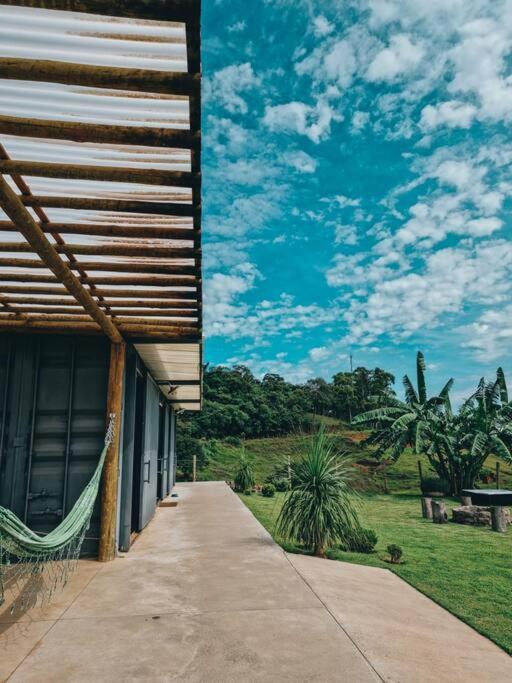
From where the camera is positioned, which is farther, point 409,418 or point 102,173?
point 409,418

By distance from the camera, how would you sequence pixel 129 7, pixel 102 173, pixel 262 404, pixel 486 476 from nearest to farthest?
pixel 129 7
pixel 102 173
pixel 486 476
pixel 262 404

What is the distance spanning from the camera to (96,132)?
6.90ft

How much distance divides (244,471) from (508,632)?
1197cm

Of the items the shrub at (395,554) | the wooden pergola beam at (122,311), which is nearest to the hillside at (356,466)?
the shrub at (395,554)

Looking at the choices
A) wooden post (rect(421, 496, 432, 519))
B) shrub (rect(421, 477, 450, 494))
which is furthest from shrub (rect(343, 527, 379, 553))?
shrub (rect(421, 477, 450, 494))

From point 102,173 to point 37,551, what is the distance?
2590 mm

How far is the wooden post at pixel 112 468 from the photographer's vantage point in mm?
4777

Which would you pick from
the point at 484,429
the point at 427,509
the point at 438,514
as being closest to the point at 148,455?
the point at 438,514

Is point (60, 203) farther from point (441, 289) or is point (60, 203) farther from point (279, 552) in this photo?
point (441, 289)

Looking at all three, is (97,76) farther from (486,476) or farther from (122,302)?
(486,476)

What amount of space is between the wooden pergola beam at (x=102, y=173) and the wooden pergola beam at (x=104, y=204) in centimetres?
24

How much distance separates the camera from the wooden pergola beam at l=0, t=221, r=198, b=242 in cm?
296

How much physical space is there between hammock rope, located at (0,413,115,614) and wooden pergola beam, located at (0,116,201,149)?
85.1 inches

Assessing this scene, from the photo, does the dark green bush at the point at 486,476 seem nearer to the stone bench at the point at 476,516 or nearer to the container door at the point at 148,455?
the stone bench at the point at 476,516
